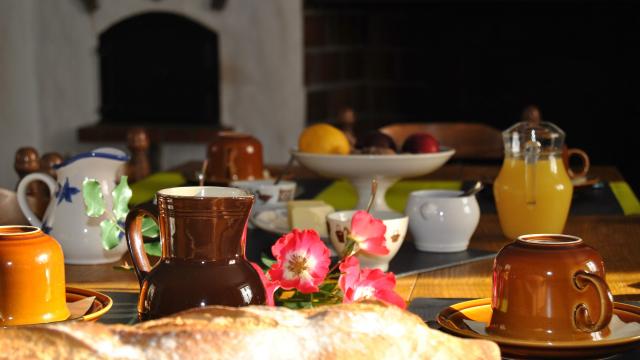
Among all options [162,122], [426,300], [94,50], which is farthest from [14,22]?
[426,300]

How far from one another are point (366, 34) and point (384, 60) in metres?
0.14

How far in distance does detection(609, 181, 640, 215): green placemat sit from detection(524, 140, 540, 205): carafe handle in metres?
0.33

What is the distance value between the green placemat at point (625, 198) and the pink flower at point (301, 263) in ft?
3.42

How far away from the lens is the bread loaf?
632 millimetres

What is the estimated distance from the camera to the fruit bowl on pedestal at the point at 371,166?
5.65ft

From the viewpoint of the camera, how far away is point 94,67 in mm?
4262

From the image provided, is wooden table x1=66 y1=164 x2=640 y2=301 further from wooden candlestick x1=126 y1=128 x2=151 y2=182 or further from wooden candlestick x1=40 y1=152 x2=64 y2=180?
wooden candlestick x1=126 y1=128 x2=151 y2=182

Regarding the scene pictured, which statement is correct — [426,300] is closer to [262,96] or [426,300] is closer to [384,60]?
[262,96]

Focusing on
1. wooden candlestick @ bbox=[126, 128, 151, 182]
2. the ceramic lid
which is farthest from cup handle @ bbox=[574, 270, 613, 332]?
wooden candlestick @ bbox=[126, 128, 151, 182]

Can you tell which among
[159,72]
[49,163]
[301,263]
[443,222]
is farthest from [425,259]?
[159,72]

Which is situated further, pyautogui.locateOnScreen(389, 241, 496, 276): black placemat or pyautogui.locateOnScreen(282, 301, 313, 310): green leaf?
pyautogui.locateOnScreen(389, 241, 496, 276): black placemat

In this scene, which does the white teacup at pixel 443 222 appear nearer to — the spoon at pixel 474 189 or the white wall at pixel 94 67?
the spoon at pixel 474 189

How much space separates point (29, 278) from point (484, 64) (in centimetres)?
366

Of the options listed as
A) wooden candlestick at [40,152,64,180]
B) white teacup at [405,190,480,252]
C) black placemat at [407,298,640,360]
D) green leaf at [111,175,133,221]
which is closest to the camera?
black placemat at [407,298,640,360]
